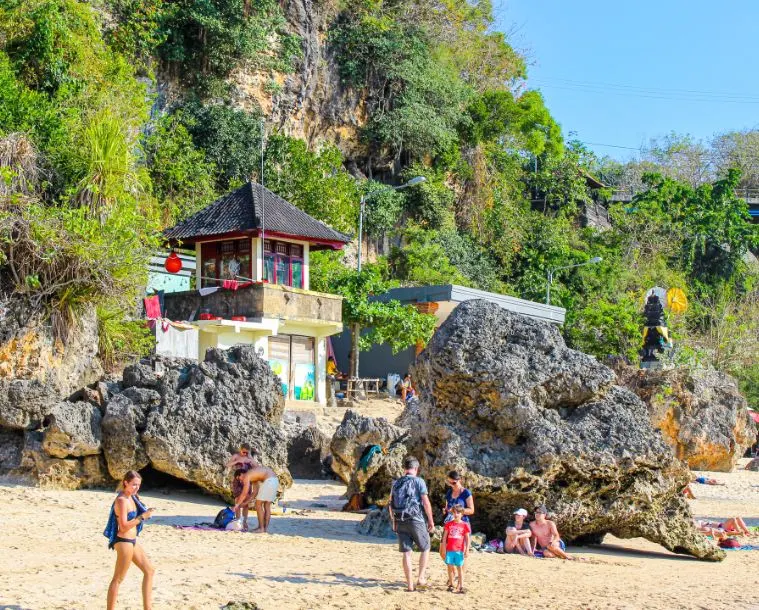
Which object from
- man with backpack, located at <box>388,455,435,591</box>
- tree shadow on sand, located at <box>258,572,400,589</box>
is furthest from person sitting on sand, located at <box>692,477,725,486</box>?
tree shadow on sand, located at <box>258,572,400,589</box>

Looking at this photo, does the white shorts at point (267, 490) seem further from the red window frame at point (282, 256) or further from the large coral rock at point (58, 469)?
the red window frame at point (282, 256)

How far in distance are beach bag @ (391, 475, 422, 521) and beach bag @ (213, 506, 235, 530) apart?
10.8ft

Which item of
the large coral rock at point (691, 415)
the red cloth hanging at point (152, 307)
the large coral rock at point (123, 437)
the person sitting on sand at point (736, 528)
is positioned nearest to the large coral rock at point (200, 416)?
the large coral rock at point (123, 437)

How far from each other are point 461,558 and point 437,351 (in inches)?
141

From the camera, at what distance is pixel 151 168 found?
31.8 meters

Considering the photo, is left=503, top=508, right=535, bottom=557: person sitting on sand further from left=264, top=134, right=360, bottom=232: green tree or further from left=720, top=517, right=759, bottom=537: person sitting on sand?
left=264, top=134, right=360, bottom=232: green tree

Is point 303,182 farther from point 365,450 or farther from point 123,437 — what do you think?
point 123,437

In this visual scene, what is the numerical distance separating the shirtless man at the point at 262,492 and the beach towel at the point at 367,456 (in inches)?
92.6

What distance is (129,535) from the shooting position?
26.4ft

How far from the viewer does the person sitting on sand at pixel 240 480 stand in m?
12.7

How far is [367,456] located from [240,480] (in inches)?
102

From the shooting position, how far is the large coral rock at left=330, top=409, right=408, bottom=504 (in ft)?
49.3

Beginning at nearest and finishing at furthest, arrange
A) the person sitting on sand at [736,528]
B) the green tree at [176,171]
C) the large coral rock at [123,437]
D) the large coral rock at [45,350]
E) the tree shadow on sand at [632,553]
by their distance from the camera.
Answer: the tree shadow on sand at [632,553] → the large coral rock at [123,437] → the person sitting on sand at [736,528] → the large coral rock at [45,350] → the green tree at [176,171]

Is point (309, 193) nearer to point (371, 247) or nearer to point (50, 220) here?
point (371, 247)
